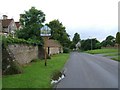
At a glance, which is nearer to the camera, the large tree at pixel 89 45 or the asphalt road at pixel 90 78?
the asphalt road at pixel 90 78

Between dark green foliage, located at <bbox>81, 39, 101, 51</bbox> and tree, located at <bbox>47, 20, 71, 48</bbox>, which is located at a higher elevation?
tree, located at <bbox>47, 20, 71, 48</bbox>

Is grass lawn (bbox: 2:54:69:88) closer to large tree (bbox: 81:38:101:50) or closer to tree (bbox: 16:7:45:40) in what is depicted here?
tree (bbox: 16:7:45:40)

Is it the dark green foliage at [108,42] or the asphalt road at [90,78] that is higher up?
the dark green foliage at [108,42]

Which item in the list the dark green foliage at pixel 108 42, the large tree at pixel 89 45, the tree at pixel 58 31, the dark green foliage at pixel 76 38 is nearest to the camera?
the tree at pixel 58 31

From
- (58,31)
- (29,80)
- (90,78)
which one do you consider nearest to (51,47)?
(58,31)

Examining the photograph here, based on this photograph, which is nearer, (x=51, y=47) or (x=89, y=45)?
(x=51, y=47)

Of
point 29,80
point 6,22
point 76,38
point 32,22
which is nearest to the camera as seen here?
point 29,80

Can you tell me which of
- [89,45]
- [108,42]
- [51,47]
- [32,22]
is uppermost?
[32,22]

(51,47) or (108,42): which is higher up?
(108,42)

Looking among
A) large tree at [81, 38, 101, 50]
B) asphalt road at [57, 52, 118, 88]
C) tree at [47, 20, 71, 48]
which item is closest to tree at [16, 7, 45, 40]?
asphalt road at [57, 52, 118, 88]

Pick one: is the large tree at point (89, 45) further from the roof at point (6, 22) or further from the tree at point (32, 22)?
the tree at point (32, 22)

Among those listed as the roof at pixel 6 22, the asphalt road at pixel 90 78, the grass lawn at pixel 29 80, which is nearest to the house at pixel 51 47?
the roof at pixel 6 22

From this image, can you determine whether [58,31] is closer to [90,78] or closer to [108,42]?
[108,42]

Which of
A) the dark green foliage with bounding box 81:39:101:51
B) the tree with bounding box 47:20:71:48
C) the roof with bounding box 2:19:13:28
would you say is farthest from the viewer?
the dark green foliage with bounding box 81:39:101:51
